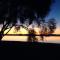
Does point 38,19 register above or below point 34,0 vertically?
below

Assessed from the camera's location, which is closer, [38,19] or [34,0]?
[34,0]

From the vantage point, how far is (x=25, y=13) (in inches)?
291
